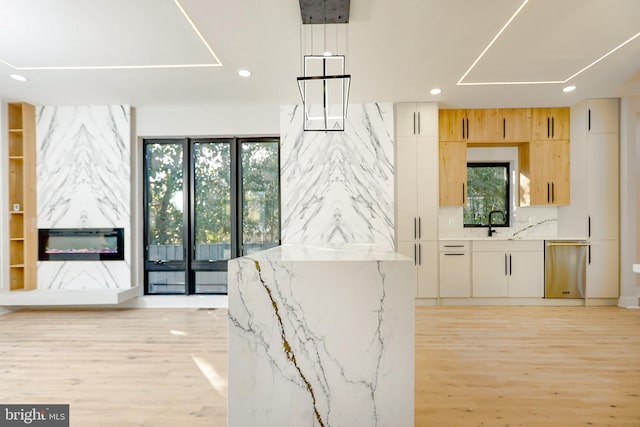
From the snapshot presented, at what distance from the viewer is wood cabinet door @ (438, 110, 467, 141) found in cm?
505

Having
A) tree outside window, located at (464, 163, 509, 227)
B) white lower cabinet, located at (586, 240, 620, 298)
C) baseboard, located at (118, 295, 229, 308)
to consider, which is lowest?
baseboard, located at (118, 295, 229, 308)

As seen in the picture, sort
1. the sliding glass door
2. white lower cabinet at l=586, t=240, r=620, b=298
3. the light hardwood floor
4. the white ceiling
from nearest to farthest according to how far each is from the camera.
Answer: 1. the light hardwood floor
2. the white ceiling
3. white lower cabinet at l=586, t=240, r=620, b=298
4. the sliding glass door

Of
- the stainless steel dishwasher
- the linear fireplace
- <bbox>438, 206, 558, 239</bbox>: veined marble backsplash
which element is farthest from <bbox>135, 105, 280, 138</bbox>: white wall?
the stainless steel dishwasher

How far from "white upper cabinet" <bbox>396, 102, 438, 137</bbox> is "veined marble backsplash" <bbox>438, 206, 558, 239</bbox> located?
1.23 m

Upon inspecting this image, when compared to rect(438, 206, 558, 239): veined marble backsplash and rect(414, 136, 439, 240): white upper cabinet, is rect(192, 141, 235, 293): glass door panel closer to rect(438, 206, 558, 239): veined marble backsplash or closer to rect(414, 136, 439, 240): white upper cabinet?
rect(414, 136, 439, 240): white upper cabinet

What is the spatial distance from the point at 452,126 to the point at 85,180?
5021mm

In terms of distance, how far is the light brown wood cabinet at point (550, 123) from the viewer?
4.97m

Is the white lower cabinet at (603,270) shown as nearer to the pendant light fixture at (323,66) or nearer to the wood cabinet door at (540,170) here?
the wood cabinet door at (540,170)

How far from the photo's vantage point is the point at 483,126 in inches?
198

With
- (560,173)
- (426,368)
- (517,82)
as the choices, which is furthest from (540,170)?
(426,368)

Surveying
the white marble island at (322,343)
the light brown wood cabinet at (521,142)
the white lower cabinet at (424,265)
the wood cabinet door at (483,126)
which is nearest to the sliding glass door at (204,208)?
the white lower cabinet at (424,265)

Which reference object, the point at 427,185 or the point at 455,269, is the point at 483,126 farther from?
the point at 455,269

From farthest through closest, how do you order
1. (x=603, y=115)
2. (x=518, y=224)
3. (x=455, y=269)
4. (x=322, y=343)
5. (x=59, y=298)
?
(x=518, y=224) → (x=455, y=269) → (x=603, y=115) → (x=59, y=298) → (x=322, y=343)

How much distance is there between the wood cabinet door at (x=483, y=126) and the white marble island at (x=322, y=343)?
398 cm
